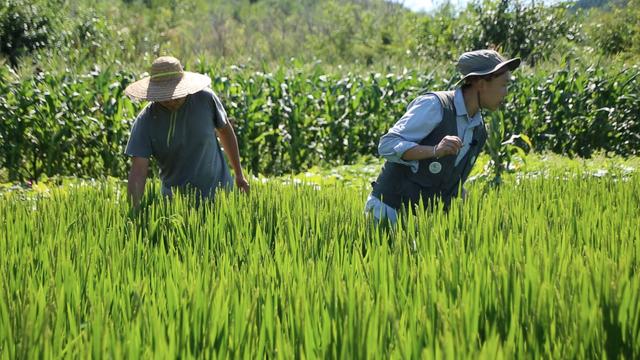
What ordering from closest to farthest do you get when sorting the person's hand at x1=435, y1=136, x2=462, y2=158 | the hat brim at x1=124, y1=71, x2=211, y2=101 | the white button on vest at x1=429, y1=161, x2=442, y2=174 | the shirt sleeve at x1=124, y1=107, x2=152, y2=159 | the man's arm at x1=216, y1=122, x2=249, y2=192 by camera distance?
the person's hand at x1=435, y1=136, x2=462, y2=158 → the white button on vest at x1=429, y1=161, x2=442, y2=174 → the hat brim at x1=124, y1=71, x2=211, y2=101 → the shirt sleeve at x1=124, y1=107, x2=152, y2=159 → the man's arm at x1=216, y1=122, x2=249, y2=192

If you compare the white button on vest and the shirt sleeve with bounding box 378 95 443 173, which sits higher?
the shirt sleeve with bounding box 378 95 443 173

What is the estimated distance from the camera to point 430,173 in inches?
115

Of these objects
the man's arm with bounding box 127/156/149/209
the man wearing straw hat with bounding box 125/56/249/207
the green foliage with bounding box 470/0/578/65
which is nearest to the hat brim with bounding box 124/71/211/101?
the man wearing straw hat with bounding box 125/56/249/207

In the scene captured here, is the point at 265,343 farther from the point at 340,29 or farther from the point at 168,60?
Answer: the point at 340,29

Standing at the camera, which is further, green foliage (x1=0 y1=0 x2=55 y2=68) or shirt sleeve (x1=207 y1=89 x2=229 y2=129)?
green foliage (x1=0 y1=0 x2=55 y2=68)

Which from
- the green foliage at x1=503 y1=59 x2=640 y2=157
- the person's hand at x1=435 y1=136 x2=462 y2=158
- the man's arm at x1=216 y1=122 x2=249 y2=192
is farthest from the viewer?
the green foliage at x1=503 y1=59 x2=640 y2=157

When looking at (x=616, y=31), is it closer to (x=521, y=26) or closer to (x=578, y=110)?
(x=521, y=26)

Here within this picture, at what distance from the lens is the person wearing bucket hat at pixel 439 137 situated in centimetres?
272

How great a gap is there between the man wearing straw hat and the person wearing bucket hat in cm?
97

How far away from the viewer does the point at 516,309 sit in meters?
1.60

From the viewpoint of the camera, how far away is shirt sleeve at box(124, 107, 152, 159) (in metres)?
3.34

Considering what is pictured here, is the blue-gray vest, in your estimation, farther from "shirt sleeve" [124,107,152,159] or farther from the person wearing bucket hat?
"shirt sleeve" [124,107,152,159]

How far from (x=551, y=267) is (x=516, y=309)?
35 centimetres

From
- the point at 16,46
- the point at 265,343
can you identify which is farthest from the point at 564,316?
the point at 16,46
